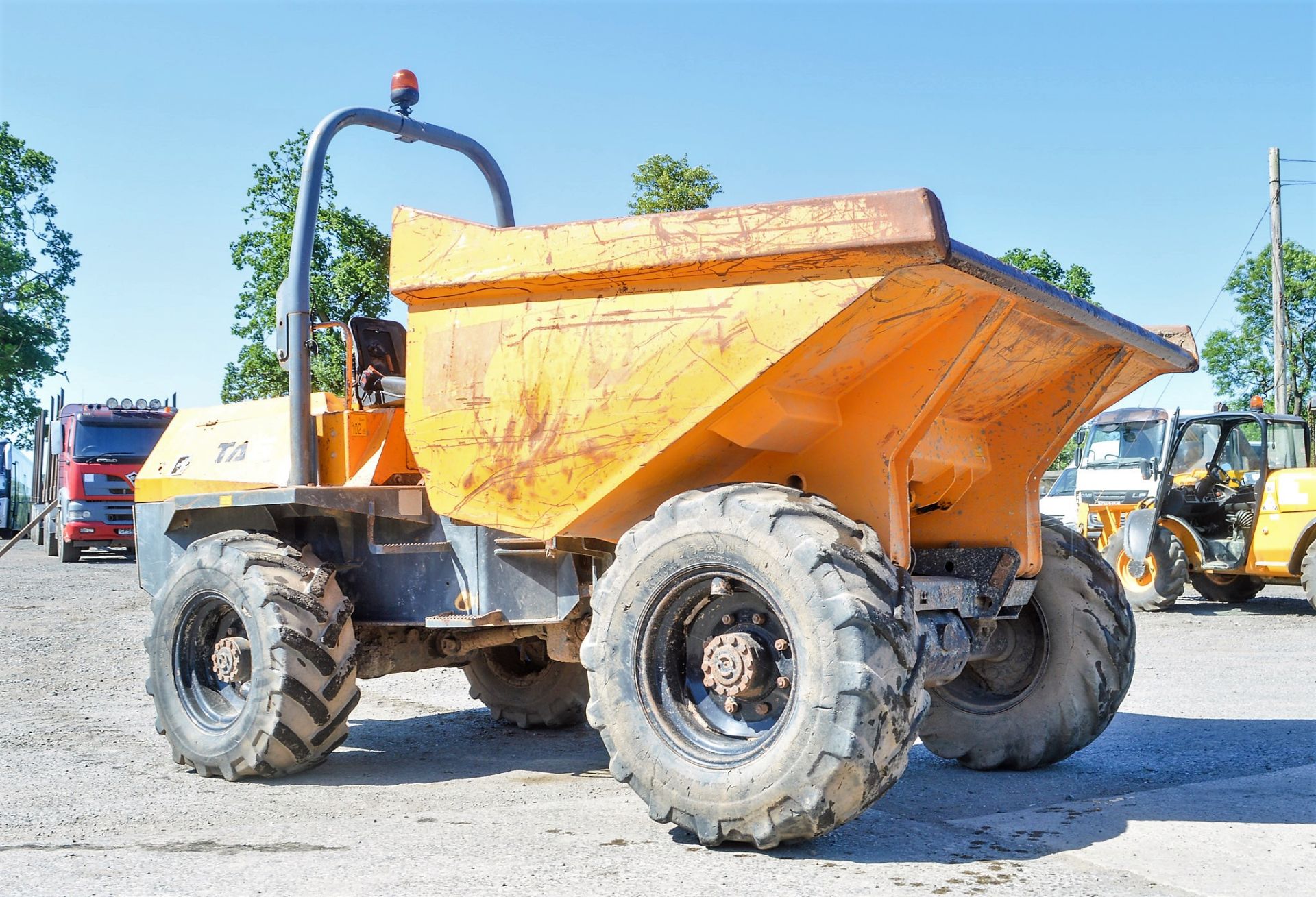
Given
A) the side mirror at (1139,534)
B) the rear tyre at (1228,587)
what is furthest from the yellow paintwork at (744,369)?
the rear tyre at (1228,587)

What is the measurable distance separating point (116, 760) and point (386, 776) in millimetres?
1433

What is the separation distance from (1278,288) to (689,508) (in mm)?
24521

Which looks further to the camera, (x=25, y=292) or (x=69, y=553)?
(x=25, y=292)

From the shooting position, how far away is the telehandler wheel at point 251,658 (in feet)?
17.9

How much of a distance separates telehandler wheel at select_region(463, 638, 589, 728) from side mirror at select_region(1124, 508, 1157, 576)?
8754 millimetres

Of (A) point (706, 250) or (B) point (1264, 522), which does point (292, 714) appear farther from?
(B) point (1264, 522)

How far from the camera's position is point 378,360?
636cm

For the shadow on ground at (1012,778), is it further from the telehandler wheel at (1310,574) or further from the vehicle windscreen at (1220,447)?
the vehicle windscreen at (1220,447)

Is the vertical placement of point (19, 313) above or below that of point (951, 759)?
above

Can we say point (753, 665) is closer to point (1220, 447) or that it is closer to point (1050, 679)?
point (1050, 679)

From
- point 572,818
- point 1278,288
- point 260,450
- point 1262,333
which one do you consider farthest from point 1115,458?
point 1262,333

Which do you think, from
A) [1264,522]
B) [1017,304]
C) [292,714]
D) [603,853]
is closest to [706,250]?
[1017,304]

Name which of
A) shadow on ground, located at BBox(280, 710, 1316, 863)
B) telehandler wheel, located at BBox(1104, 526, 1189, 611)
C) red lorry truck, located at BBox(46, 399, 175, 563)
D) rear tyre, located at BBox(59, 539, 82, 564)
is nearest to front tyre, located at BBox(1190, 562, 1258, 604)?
telehandler wheel, located at BBox(1104, 526, 1189, 611)

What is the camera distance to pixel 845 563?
A: 405cm
